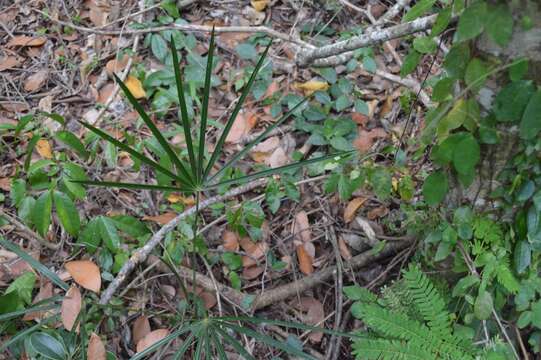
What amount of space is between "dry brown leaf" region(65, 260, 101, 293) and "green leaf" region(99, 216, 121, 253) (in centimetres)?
16

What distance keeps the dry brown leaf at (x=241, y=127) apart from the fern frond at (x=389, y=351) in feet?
4.45

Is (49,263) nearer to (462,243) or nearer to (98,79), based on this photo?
(98,79)

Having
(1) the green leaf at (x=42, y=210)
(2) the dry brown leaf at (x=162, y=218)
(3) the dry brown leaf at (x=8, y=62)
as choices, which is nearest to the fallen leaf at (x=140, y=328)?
(2) the dry brown leaf at (x=162, y=218)

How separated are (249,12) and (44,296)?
1958mm

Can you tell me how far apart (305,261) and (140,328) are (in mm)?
746

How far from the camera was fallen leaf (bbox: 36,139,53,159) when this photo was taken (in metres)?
2.77

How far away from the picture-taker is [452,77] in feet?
5.02

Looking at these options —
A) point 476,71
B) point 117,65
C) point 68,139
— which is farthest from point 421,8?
point 117,65

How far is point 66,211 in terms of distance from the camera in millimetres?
2098

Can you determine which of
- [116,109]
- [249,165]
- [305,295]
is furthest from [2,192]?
[305,295]

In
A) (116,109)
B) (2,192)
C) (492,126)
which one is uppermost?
(492,126)

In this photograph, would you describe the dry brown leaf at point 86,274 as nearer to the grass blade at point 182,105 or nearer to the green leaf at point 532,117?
the grass blade at point 182,105

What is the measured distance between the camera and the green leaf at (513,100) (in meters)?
Result: 1.42

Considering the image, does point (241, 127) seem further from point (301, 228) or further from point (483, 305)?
point (483, 305)
